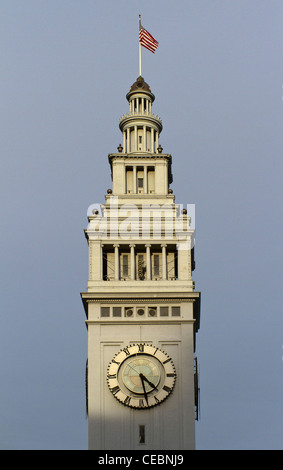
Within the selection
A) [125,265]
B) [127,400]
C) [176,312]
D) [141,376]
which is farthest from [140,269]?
[127,400]

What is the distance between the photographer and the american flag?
8350cm

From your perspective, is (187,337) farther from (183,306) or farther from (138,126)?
(138,126)

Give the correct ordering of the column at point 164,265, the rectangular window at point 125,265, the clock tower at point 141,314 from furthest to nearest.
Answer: the rectangular window at point 125,265
the column at point 164,265
the clock tower at point 141,314

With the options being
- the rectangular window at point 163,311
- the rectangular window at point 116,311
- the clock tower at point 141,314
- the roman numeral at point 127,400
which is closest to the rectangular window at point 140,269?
the clock tower at point 141,314

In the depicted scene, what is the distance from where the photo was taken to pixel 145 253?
246 ft

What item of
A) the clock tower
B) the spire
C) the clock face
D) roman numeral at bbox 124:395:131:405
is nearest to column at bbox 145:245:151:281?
the clock tower

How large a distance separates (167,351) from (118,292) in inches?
222

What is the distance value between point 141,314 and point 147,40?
25.7 m

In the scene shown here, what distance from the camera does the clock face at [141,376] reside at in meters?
68.3

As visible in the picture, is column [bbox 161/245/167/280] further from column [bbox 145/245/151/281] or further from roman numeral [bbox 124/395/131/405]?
roman numeral [bbox 124/395/131/405]

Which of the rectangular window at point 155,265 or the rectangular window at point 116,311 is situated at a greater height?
the rectangular window at point 155,265

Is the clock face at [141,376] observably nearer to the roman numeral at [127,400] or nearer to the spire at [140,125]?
the roman numeral at [127,400]

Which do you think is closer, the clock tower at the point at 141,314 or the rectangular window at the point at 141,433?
the rectangular window at the point at 141,433

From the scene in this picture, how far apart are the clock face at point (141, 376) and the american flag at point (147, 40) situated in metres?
27.7
